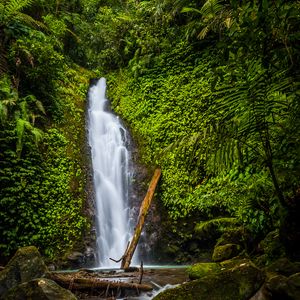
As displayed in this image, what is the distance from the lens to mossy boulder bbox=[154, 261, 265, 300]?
133 inches

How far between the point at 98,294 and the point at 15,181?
14.2 feet

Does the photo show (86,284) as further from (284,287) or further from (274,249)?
(284,287)

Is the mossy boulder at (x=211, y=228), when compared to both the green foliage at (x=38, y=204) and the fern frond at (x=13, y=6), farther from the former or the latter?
the fern frond at (x=13, y=6)

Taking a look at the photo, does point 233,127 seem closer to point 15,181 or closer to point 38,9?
point 15,181

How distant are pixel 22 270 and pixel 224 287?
2.98 metres

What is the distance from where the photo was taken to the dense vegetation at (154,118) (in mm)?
3891

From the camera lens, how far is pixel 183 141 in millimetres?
4070

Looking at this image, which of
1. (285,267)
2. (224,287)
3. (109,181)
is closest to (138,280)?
(224,287)

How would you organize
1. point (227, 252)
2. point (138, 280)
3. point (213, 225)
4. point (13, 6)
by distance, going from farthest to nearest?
1. point (13, 6)
2. point (213, 225)
3. point (227, 252)
4. point (138, 280)

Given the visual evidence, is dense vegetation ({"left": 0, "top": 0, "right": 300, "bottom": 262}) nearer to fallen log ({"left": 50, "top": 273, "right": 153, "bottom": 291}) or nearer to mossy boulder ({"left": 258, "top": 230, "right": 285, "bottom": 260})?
mossy boulder ({"left": 258, "top": 230, "right": 285, "bottom": 260})

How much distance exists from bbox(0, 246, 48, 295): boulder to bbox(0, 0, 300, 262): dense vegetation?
247 centimetres

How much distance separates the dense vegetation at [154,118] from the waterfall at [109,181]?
2.01 feet

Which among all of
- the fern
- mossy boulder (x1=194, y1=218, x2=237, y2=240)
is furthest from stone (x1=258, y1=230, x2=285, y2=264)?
mossy boulder (x1=194, y1=218, x2=237, y2=240)

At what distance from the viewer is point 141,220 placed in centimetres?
849
